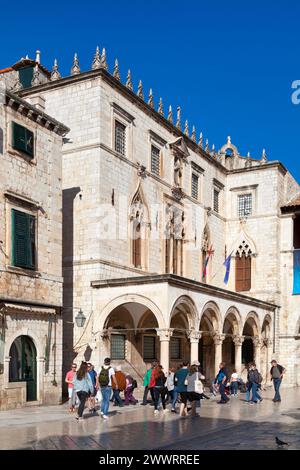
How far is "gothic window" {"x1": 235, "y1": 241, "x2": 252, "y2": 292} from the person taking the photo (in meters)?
37.9

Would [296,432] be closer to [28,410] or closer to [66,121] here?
[28,410]

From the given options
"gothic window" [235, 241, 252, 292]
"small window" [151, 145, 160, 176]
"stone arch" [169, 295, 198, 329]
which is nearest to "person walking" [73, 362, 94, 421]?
"stone arch" [169, 295, 198, 329]

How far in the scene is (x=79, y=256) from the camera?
1051 inches

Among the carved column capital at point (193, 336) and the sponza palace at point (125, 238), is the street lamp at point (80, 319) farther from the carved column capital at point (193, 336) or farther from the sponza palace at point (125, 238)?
the carved column capital at point (193, 336)

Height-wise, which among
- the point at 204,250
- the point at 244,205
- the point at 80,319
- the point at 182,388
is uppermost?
the point at 244,205

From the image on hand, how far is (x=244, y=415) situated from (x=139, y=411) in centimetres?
335

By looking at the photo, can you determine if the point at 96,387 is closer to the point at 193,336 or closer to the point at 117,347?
the point at 117,347

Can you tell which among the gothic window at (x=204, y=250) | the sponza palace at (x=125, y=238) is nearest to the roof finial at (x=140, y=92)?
the sponza palace at (x=125, y=238)

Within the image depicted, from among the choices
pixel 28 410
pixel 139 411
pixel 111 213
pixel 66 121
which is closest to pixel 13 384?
pixel 28 410

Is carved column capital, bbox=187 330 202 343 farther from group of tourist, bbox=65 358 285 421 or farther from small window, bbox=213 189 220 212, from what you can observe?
small window, bbox=213 189 220 212

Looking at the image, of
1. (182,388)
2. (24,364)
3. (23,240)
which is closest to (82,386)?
(182,388)

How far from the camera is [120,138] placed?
2870cm

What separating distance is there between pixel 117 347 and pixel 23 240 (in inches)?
317

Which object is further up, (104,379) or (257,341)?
(104,379)
